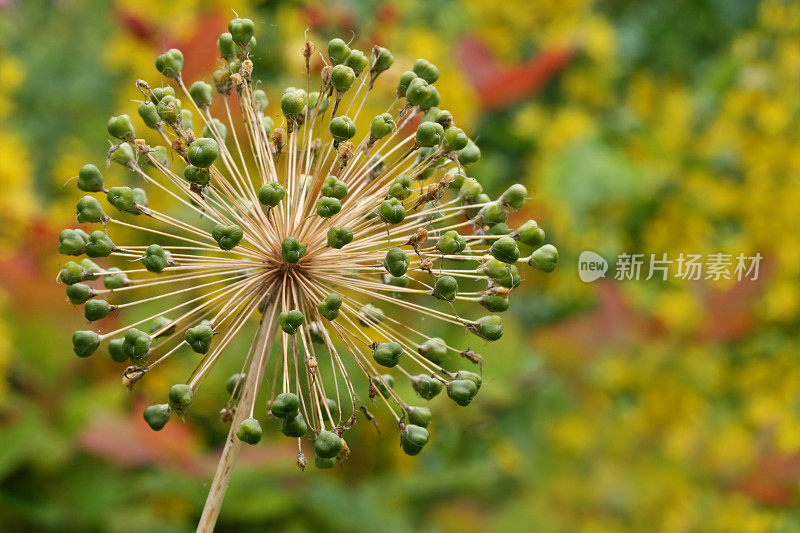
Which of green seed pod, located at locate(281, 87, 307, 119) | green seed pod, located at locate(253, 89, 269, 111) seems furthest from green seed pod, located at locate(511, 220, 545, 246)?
green seed pod, located at locate(253, 89, 269, 111)

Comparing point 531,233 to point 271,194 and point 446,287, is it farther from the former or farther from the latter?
point 271,194

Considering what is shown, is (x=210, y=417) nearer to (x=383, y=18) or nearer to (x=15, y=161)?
(x=15, y=161)

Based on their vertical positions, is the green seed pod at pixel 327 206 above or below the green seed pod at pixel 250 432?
above

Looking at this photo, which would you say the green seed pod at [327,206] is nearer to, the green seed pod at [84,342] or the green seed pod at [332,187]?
the green seed pod at [332,187]

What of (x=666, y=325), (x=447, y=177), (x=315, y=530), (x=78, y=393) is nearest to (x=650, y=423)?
(x=666, y=325)

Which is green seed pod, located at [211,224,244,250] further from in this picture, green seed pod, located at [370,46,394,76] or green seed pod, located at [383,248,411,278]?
green seed pod, located at [370,46,394,76]

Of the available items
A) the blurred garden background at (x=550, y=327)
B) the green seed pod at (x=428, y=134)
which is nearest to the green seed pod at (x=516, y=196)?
the green seed pod at (x=428, y=134)
